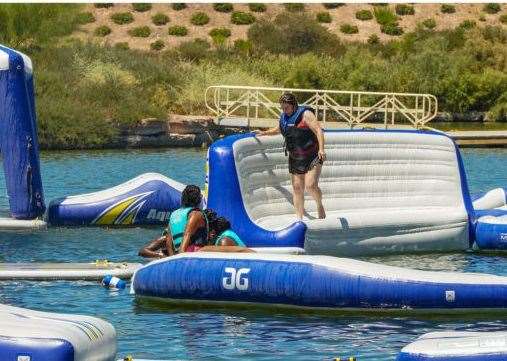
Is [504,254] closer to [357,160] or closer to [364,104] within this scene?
[357,160]

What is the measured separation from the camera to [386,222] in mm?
17641

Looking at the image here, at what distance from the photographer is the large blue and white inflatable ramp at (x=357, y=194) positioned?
16.3 m

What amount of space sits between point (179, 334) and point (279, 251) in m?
3.49

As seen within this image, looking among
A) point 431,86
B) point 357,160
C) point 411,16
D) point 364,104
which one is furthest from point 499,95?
point 357,160

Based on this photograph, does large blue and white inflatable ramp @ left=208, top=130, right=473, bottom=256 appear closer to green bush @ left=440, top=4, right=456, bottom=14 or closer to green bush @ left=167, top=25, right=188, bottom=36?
green bush @ left=167, top=25, right=188, bottom=36

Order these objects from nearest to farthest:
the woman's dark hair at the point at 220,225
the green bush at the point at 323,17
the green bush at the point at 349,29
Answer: the woman's dark hair at the point at 220,225
the green bush at the point at 349,29
the green bush at the point at 323,17

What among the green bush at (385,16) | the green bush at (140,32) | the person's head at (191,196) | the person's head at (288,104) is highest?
the person's head at (288,104)

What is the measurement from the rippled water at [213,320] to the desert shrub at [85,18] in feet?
159

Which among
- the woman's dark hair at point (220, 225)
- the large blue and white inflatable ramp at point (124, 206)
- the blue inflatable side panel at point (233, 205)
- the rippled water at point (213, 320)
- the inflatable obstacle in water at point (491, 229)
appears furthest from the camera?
the large blue and white inflatable ramp at point (124, 206)

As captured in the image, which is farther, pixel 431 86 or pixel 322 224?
pixel 431 86

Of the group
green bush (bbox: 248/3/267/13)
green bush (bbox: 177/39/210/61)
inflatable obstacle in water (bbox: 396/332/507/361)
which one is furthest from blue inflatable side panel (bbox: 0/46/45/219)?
green bush (bbox: 248/3/267/13)

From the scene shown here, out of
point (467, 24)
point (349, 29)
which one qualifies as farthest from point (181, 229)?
point (349, 29)

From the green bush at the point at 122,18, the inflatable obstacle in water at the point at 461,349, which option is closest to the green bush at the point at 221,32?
the green bush at the point at 122,18

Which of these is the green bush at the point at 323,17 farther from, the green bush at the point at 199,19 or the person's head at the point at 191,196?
the person's head at the point at 191,196
